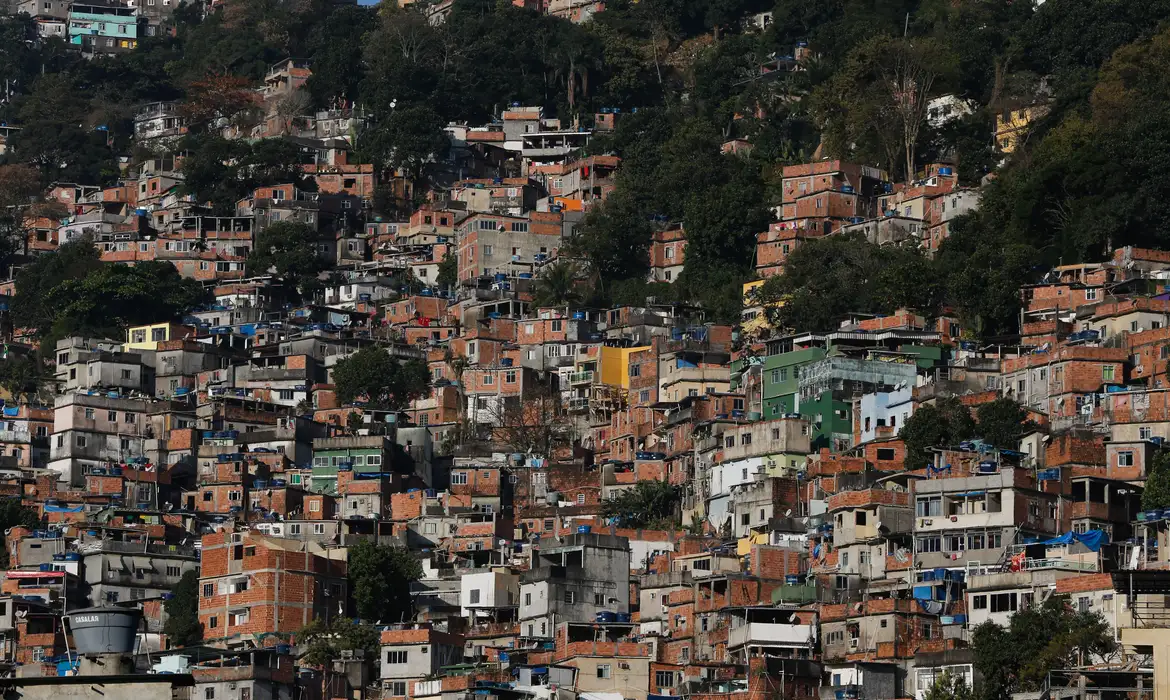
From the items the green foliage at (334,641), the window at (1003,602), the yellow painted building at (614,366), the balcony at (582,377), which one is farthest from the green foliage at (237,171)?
the window at (1003,602)

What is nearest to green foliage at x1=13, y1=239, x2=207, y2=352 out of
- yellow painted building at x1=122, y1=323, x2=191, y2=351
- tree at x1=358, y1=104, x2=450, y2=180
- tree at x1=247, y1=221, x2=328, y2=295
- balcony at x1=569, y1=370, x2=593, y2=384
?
yellow painted building at x1=122, y1=323, x2=191, y2=351

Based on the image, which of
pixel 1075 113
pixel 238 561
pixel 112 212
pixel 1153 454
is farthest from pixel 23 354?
pixel 1153 454

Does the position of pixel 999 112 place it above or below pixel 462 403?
above

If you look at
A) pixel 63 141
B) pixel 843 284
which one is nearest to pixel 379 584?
pixel 843 284

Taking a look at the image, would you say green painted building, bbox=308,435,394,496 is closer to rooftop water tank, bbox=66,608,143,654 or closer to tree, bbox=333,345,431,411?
tree, bbox=333,345,431,411

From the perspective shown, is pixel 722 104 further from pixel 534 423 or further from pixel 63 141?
pixel 63 141

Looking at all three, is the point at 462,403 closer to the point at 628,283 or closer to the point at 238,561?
the point at 628,283
